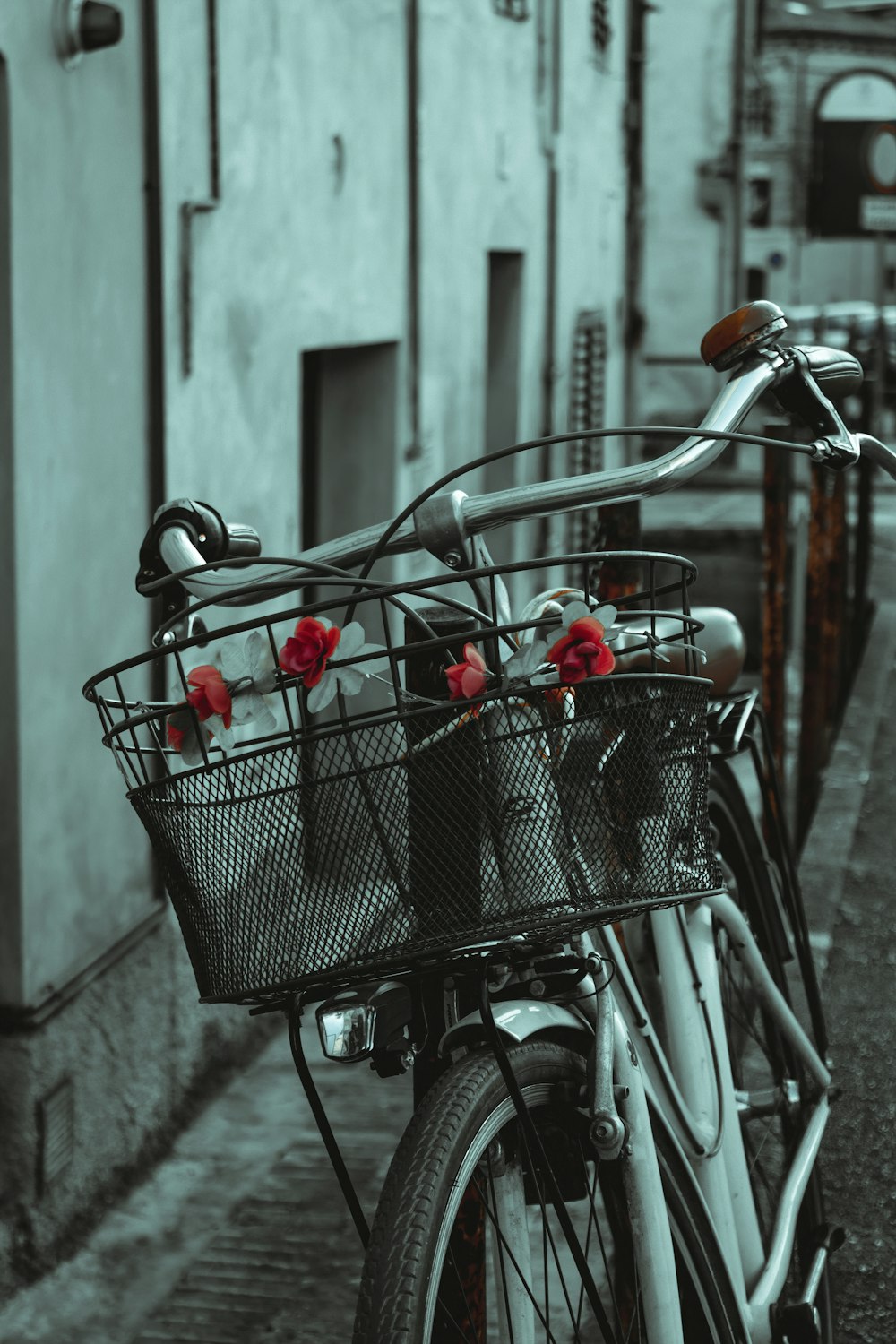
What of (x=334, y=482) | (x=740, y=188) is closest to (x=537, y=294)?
(x=334, y=482)

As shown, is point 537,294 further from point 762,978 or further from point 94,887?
point 762,978

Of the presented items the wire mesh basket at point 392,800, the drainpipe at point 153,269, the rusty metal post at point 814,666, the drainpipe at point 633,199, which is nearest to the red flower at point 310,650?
the wire mesh basket at point 392,800

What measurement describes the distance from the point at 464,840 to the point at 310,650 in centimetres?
21

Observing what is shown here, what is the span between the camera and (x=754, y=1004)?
2.80 meters

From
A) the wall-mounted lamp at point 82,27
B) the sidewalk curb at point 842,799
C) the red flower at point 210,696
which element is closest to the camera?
the red flower at point 210,696

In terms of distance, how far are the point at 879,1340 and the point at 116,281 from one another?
8.59 feet

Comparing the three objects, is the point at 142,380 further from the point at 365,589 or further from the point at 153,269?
the point at 365,589

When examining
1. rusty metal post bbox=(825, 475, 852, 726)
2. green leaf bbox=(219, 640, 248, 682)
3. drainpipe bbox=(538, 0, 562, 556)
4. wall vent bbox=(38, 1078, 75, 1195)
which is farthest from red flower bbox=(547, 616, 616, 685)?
drainpipe bbox=(538, 0, 562, 556)

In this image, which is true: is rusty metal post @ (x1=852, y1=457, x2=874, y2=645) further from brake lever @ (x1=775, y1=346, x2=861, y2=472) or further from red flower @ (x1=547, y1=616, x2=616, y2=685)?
red flower @ (x1=547, y1=616, x2=616, y2=685)

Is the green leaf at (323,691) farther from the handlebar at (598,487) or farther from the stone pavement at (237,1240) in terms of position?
the stone pavement at (237,1240)

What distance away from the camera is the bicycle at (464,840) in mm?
1465

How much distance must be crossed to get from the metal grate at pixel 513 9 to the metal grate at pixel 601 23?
7.13ft

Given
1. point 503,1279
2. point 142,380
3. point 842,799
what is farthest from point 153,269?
point 842,799

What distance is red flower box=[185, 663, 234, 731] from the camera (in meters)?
1.49
